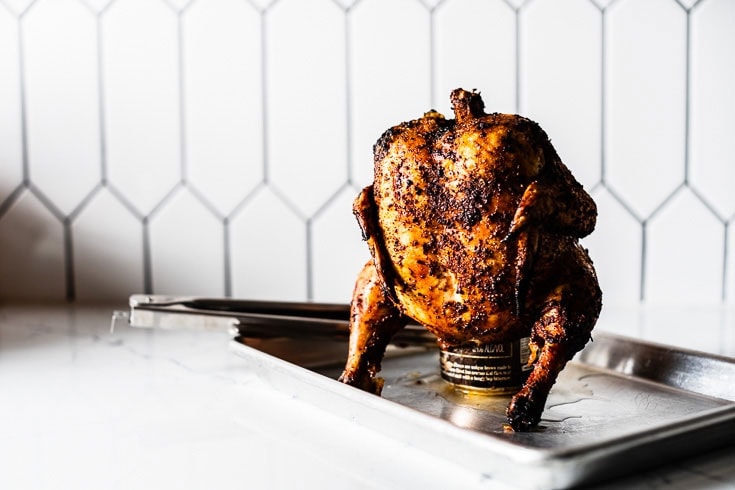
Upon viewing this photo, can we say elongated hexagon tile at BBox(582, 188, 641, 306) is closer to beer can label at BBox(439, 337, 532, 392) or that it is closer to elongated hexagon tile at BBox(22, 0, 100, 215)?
beer can label at BBox(439, 337, 532, 392)

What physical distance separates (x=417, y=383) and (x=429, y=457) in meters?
0.26

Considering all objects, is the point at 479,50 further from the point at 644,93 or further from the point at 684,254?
the point at 684,254

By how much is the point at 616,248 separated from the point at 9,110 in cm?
109

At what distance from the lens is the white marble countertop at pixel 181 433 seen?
1.79 ft

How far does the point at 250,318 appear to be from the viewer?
2.93 ft

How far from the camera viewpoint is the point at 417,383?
2.75 feet

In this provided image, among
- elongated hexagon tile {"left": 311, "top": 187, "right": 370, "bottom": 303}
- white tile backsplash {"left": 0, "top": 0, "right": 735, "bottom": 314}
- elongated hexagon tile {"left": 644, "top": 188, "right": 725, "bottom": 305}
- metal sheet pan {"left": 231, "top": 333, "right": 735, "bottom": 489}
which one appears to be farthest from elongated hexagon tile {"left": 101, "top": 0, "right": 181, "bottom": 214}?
elongated hexagon tile {"left": 644, "top": 188, "right": 725, "bottom": 305}

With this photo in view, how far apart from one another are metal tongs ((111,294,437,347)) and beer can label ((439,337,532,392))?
0.21 m

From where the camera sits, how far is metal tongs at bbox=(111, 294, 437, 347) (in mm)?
867

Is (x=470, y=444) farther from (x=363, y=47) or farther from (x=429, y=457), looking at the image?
(x=363, y=47)

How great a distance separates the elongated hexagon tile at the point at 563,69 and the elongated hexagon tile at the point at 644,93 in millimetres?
29

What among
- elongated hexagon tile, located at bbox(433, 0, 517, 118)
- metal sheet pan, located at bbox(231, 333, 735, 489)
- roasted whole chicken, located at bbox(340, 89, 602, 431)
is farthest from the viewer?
elongated hexagon tile, located at bbox(433, 0, 517, 118)

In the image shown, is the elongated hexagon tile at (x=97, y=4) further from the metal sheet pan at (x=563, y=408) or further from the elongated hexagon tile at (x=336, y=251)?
the metal sheet pan at (x=563, y=408)

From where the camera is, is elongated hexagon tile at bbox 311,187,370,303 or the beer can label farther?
elongated hexagon tile at bbox 311,187,370,303
